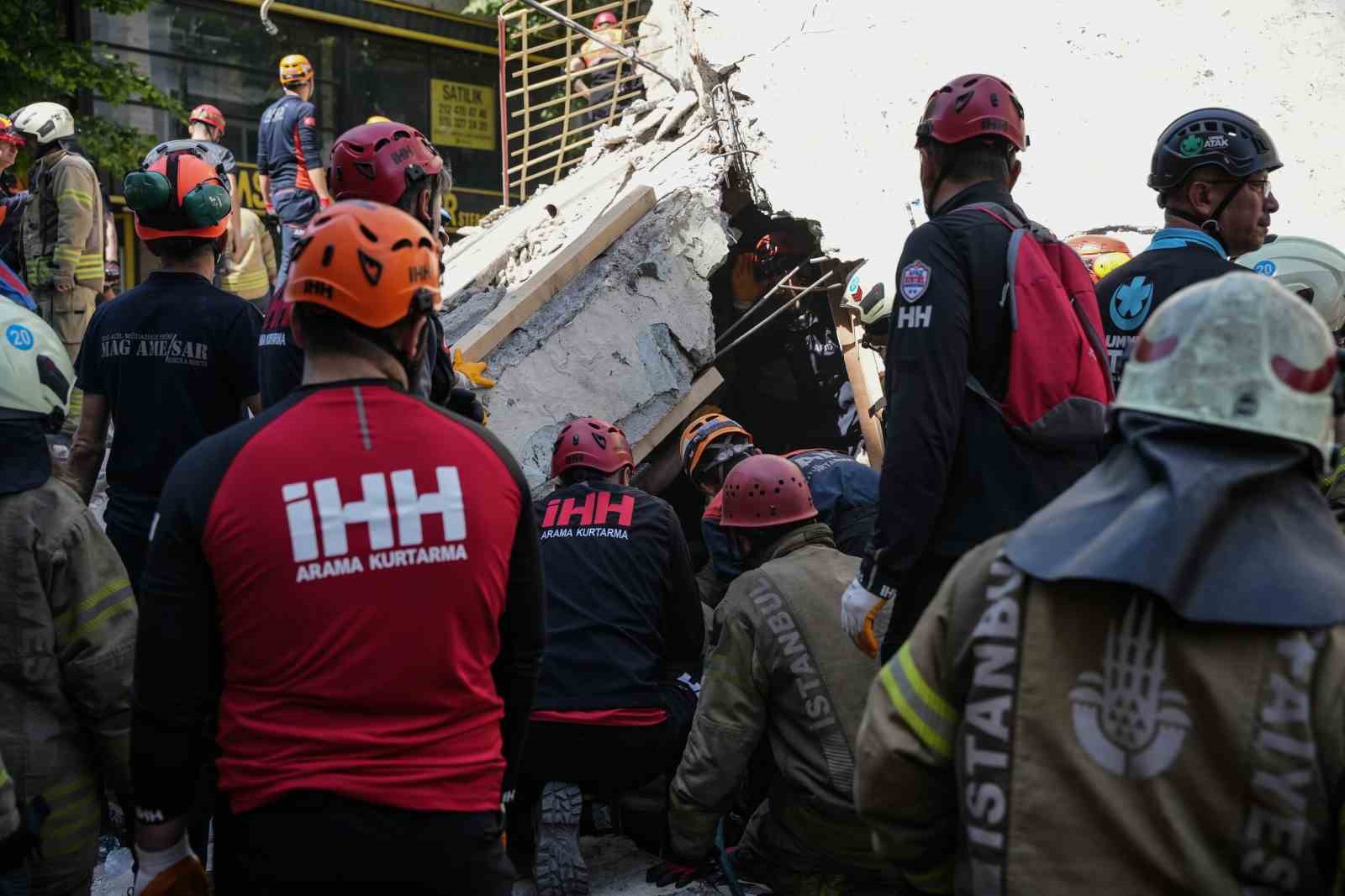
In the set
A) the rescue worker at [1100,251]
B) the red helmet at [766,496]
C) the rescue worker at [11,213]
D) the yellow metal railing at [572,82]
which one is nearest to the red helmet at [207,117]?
the rescue worker at [11,213]

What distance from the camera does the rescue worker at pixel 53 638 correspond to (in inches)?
110

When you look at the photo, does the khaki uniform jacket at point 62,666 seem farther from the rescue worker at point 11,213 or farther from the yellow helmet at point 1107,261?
the rescue worker at point 11,213

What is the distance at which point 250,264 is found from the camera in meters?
9.21

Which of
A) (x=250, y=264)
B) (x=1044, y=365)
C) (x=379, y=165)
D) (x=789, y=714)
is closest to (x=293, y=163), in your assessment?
(x=250, y=264)

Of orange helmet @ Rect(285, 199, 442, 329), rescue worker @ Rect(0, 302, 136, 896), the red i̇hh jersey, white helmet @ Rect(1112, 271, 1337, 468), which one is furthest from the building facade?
white helmet @ Rect(1112, 271, 1337, 468)

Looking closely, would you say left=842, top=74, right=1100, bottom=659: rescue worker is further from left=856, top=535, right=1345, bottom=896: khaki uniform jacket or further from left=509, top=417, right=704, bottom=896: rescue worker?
left=509, top=417, right=704, bottom=896: rescue worker

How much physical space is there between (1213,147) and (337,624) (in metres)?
2.96

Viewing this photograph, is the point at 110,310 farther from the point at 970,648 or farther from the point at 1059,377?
the point at 970,648

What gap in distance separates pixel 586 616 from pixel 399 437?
2.52m

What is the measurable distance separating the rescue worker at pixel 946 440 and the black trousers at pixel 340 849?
1.30 meters

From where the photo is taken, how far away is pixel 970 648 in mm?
1656

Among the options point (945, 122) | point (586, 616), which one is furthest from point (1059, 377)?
point (586, 616)

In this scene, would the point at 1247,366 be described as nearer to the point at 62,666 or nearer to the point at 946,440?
the point at 946,440

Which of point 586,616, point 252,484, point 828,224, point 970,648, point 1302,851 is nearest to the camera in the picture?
point 1302,851
